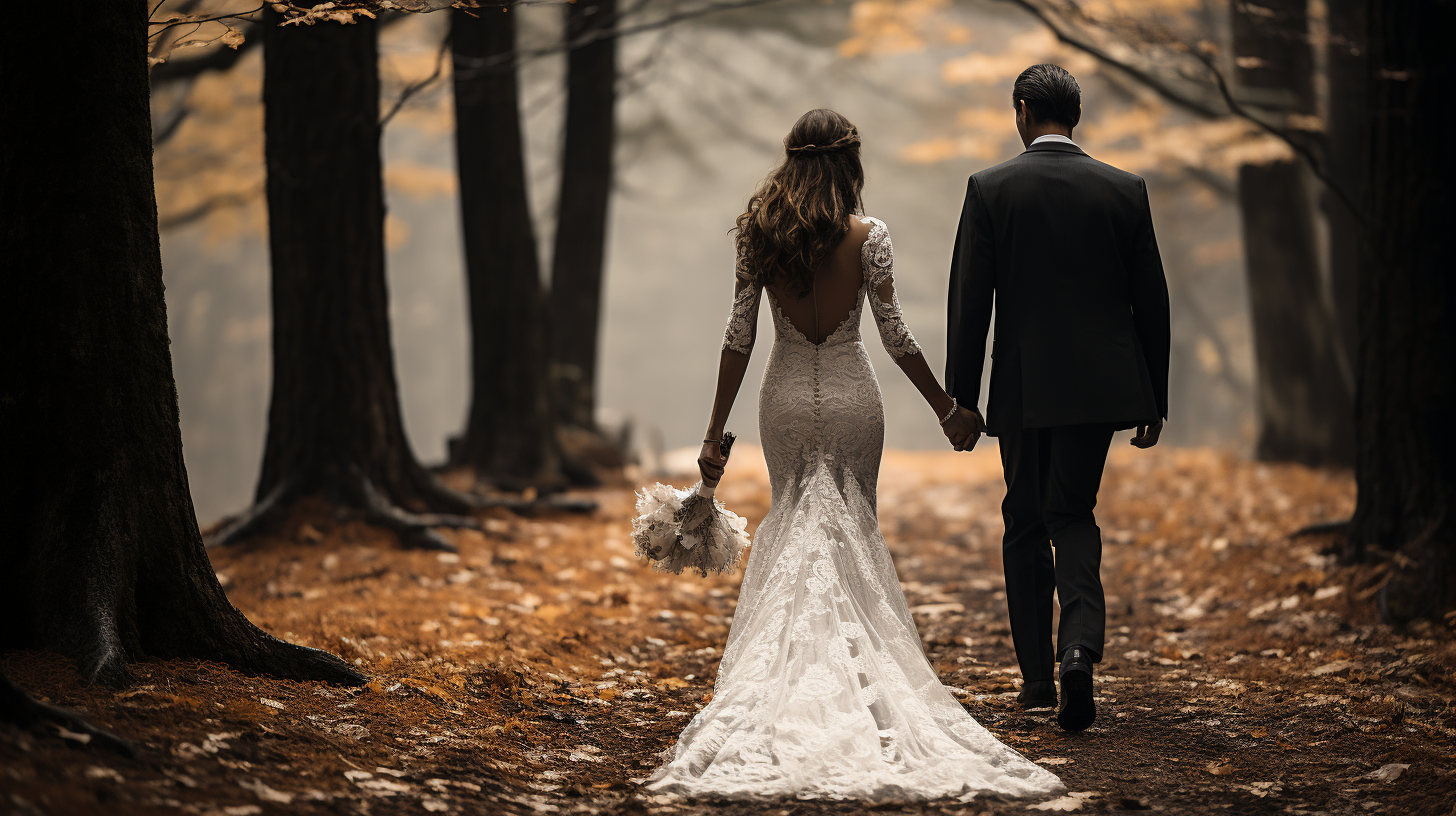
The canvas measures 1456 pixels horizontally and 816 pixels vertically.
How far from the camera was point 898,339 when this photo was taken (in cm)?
400

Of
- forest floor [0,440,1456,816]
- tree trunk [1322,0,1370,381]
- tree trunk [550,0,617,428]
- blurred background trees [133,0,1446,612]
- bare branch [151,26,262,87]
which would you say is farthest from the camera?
tree trunk [550,0,617,428]

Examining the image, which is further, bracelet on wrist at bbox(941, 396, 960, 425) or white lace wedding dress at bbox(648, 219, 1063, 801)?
bracelet on wrist at bbox(941, 396, 960, 425)

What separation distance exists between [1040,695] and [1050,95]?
243 cm

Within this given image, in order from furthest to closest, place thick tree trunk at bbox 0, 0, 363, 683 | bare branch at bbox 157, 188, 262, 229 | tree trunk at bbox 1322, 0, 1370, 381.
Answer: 1. bare branch at bbox 157, 188, 262, 229
2. tree trunk at bbox 1322, 0, 1370, 381
3. thick tree trunk at bbox 0, 0, 363, 683

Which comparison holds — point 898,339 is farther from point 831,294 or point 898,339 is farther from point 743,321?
point 743,321

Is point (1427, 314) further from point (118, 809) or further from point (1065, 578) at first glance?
point (118, 809)

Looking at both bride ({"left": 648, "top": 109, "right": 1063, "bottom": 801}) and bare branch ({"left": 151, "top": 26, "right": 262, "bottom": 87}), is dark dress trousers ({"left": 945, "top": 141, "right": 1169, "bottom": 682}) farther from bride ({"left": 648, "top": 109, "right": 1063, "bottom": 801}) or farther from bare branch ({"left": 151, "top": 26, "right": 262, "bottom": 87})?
bare branch ({"left": 151, "top": 26, "right": 262, "bottom": 87})

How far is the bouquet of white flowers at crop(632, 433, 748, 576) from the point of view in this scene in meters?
4.07

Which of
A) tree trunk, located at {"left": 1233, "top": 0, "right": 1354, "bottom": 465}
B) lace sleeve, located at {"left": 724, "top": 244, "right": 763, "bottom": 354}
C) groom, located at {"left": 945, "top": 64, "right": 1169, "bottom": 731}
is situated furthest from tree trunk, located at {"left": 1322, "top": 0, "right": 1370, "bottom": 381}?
lace sleeve, located at {"left": 724, "top": 244, "right": 763, "bottom": 354}

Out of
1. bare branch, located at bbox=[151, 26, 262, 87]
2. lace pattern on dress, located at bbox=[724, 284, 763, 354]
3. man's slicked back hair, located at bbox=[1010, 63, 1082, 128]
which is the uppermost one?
bare branch, located at bbox=[151, 26, 262, 87]

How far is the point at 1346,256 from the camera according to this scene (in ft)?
34.2

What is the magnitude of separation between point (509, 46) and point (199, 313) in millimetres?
31654

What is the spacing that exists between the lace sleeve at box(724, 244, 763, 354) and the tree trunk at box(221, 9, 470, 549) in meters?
3.65

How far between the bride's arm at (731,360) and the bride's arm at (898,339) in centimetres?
45
